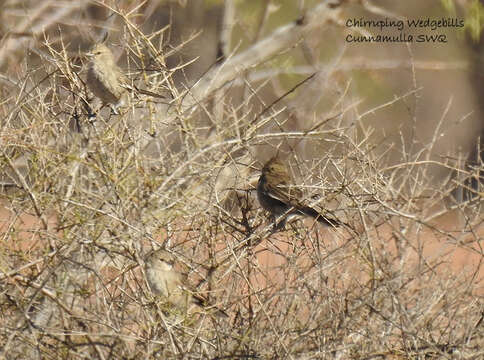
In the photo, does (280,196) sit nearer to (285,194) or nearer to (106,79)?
(285,194)

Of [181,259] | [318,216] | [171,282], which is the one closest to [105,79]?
[171,282]

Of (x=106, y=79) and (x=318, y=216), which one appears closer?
(x=318, y=216)

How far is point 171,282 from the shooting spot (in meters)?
5.00

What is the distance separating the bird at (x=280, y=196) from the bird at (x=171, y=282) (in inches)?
29.4

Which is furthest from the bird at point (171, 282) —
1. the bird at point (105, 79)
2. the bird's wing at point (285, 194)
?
the bird at point (105, 79)

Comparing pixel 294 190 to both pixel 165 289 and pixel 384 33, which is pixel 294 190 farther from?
pixel 384 33

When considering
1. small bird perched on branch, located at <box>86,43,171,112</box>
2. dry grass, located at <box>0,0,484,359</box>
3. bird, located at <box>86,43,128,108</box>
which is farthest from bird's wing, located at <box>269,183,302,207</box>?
bird, located at <box>86,43,128,108</box>

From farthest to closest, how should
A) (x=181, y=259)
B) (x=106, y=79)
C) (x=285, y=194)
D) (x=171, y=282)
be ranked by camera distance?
(x=106, y=79) → (x=285, y=194) → (x=171, y=282) → (x=181, y=259)

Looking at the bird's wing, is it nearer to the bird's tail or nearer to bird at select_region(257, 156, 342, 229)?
bird at select_region(257, 156, 342, 229)

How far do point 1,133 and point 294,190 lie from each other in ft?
7.28

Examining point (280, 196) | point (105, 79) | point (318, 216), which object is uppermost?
point (105, 79)

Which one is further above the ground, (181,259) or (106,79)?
(106,79)

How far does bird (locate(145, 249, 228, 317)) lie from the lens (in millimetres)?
4793

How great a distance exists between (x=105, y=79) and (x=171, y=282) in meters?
1.94
